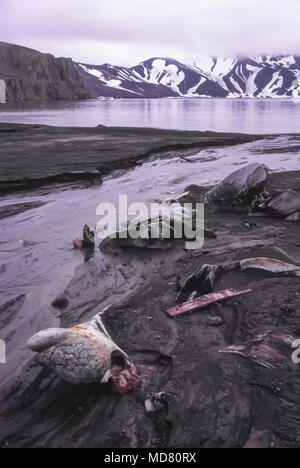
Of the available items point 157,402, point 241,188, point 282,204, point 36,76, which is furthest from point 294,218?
point 36,76

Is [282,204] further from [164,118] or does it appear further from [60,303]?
[164,118]

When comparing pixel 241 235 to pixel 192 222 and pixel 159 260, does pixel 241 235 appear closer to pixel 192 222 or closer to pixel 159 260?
pixel 192 222

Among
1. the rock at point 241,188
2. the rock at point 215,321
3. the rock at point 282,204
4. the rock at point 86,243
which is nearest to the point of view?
the rock at point 215,321

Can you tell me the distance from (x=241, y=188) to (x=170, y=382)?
6641mm

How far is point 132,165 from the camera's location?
51.0ft

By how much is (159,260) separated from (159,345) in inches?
96.1

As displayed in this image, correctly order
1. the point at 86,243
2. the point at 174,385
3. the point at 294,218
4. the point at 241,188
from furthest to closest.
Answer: the point at 241,188 < the point at 294,218 < the point at 86,243 < the point at 174,385

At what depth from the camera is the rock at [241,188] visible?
900 centimetres

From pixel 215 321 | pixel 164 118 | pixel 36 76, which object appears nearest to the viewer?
pixel 215 321

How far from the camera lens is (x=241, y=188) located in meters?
9.03

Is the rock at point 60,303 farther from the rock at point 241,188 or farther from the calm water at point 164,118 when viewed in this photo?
the calm water at point 164,118

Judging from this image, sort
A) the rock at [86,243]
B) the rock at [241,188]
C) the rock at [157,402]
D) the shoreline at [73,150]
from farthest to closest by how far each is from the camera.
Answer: the shoreline at [73,150] → the rock at [241,188] → the rock at [86,243] → the rock at [157,402]

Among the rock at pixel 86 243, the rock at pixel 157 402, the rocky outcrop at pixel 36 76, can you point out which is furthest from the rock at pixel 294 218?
the rocky outcrop at pixel 36 76

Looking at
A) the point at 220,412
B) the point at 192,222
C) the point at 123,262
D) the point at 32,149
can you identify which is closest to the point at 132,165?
the point at 32,149
